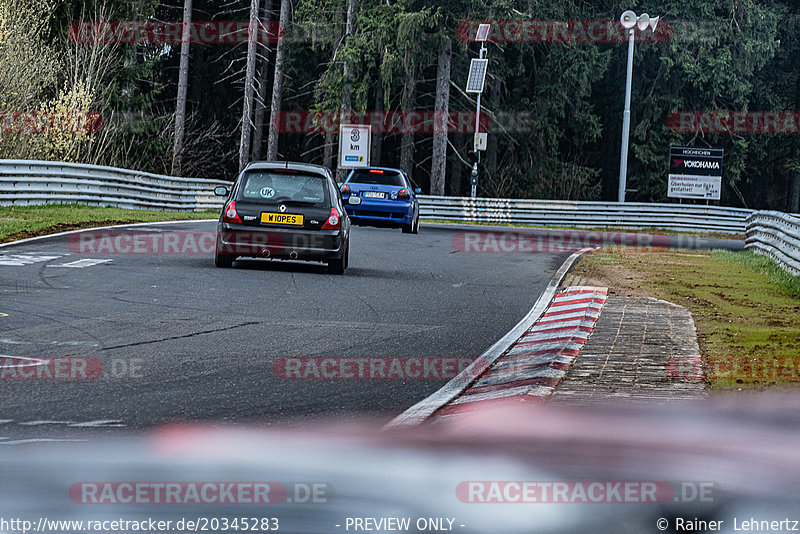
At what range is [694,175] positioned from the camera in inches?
1812

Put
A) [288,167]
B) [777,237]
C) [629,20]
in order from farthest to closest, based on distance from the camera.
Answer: [629,20] < [777,237] < [288,167]

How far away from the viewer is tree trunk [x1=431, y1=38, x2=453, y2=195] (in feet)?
152

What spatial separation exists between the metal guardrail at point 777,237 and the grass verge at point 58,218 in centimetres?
1198

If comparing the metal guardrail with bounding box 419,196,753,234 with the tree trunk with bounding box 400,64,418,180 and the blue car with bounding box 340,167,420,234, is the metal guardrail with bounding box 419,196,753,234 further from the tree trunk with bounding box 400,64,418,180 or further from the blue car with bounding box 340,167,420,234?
the blue car with bounding box 340,167,420,234

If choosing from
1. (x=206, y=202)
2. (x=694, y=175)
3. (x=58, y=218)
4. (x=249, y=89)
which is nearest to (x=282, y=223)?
(x=58, y=218)

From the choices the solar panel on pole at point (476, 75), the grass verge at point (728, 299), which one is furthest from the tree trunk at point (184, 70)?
the grass verge at point (728, 299)

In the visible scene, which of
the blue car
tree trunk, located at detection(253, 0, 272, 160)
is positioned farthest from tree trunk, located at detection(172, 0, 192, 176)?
the blue car

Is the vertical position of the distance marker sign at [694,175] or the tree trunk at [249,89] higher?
the tree trunk at [249,89]

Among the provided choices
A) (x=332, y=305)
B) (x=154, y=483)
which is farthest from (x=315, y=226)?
(x=154, y=483)

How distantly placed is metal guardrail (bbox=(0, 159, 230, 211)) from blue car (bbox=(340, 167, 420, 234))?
554cm

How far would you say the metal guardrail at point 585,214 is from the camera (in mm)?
40938

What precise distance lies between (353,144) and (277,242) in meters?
26.3

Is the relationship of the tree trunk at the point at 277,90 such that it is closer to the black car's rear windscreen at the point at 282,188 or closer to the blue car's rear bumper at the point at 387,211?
the blue car's rear bumper at the point at 387,211

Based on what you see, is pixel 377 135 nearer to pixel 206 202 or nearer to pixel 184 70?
pixel 184 70
